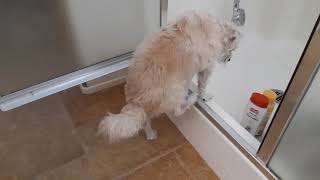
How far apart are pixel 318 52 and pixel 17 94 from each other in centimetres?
113

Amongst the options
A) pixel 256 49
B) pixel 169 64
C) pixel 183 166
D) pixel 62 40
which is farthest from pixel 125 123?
pixel 256 49

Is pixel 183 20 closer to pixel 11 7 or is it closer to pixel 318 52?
pixel 318 52

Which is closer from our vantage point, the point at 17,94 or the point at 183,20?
the point at 183,20

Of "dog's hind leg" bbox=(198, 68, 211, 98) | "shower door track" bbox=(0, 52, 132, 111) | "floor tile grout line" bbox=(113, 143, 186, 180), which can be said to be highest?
"dog's hind leg" bbox=(198, 68, 211, 98)

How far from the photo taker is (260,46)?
1391mm

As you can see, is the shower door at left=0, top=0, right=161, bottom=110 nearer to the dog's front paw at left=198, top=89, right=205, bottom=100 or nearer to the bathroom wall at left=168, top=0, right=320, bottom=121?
the bathroom wall at left=168, top=0, right=320, bottom=121

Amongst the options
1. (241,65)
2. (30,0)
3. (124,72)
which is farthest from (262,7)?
(30,0)

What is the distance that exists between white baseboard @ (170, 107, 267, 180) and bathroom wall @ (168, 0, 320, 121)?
159mm

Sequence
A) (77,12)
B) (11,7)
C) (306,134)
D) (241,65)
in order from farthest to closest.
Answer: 1. (241,65)
2. (77,12)
3. (11,7)
4. (306,134)

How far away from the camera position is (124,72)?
146cm

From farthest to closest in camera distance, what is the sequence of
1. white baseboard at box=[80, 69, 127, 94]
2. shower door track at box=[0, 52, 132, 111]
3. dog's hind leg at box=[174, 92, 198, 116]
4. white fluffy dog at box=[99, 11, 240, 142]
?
white baseboard at box=[80, 69, 127, 94] → shower door track at box=[0, 52, 132, 111] → dog's hind leg at box=[174, 92, 198, 116] → white fluffy dog at box=[99, 11, 240, 142]

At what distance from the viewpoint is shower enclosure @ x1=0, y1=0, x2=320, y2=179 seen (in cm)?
100

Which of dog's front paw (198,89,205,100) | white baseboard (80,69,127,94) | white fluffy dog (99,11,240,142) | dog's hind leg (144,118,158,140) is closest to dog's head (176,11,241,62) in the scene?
white fluffy dog (99,11,240,142)

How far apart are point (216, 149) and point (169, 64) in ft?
1.30
